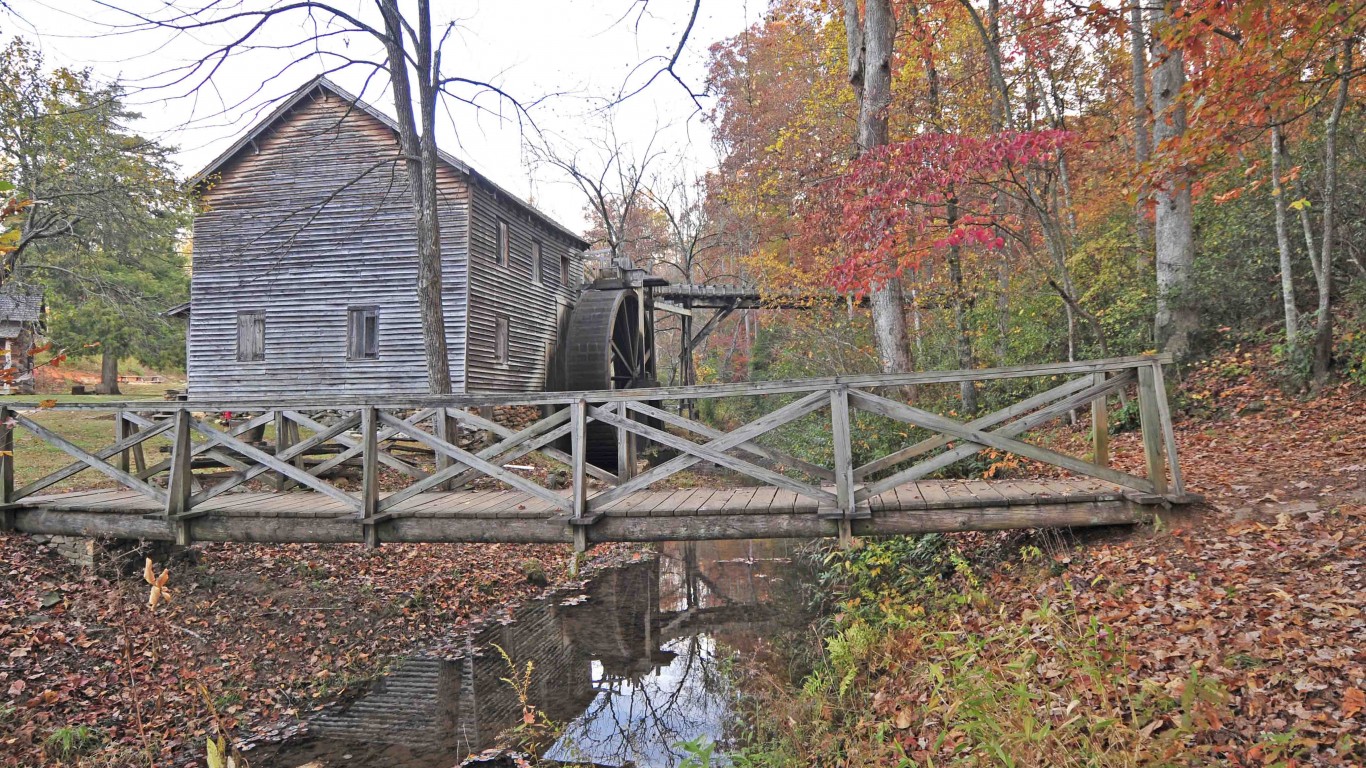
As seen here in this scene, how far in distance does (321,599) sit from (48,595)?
2.20 metres

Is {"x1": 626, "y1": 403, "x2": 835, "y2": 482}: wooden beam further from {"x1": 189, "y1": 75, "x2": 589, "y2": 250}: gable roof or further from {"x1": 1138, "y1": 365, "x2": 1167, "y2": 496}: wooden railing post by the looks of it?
{"x1": 189, "y1": 75, "x2": 589, "y2": 250}: gable roof

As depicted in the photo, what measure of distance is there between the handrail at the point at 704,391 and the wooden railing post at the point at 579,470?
4.6 inches

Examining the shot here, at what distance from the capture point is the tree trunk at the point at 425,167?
1041 cm

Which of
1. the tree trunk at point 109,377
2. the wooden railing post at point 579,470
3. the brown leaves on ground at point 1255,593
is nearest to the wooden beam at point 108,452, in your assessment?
the wooden railing post at point 579,470

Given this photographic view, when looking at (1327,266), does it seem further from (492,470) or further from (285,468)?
(285,468)

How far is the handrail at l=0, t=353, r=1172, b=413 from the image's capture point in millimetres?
4961

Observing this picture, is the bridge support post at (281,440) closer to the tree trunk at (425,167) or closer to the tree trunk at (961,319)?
the tree trunk at (425,167)

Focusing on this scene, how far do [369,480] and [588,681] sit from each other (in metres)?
2.79

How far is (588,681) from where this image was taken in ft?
22.3

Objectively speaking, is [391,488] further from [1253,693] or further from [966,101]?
[966,101]

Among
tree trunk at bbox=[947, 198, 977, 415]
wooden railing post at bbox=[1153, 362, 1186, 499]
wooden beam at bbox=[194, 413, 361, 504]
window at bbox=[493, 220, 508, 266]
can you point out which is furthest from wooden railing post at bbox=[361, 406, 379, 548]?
window at bbox=[493, 220, 508, 266]

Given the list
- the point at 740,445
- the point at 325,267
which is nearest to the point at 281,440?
the point at 740,445

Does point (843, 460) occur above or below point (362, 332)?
below

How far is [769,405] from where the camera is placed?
19469mm
